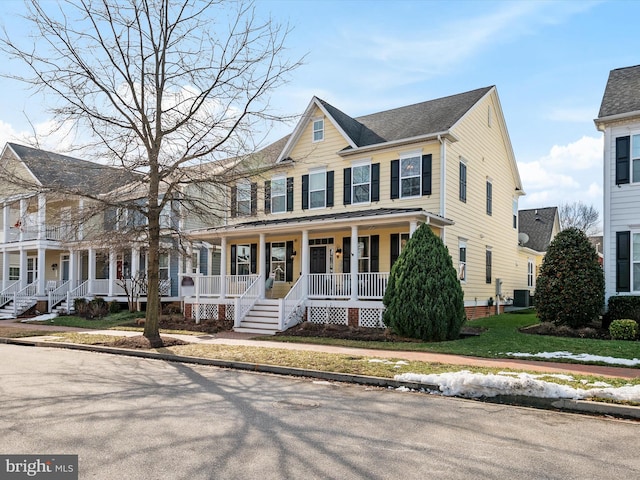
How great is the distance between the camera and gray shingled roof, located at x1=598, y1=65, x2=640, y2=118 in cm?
1603

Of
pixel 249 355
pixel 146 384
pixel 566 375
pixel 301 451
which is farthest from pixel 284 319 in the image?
pixel 301 451

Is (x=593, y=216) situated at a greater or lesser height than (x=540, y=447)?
greater

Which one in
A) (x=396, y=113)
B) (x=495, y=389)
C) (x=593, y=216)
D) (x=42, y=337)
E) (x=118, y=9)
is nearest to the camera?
(x=495, y=389)

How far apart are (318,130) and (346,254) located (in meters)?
5.48

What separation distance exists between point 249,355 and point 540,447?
745 centimetres

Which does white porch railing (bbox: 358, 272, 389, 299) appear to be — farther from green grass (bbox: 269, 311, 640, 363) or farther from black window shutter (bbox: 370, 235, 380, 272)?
green grass (bbox: 269, 311, 640, 363)

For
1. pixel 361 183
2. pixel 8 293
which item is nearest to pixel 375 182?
pixel 361 183

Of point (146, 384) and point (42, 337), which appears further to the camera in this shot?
point (42, 337)

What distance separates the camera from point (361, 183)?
20.5 meters

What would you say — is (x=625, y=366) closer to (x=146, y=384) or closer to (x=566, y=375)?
(x=566, y=375)

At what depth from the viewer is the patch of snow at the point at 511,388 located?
7.30m

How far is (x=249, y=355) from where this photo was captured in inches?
461

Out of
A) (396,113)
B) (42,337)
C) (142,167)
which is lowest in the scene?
(42,337)

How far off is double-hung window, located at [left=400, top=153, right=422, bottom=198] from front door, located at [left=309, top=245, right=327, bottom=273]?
13.8 feet
